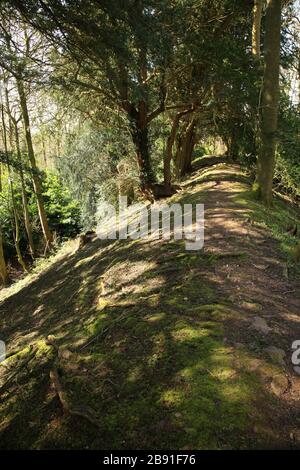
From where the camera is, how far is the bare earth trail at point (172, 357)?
276 centimetres

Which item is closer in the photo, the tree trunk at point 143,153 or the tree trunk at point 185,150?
the tree trunk at point 143,153

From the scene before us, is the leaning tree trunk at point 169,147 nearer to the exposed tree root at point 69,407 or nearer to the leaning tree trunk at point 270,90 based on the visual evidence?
the leaning tree trunk at point 270,90

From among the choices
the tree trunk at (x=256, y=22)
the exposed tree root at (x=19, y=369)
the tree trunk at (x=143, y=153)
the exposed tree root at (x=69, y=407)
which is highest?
the tree trunk at (x=256, y=22)

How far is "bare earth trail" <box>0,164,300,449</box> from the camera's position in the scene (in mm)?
2762

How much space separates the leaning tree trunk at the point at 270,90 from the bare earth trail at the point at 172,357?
2290 millimetres

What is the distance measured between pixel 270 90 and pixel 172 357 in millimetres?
6310

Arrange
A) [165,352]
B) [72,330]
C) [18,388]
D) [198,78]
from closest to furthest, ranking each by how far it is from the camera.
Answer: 1. [165,352]
2. [18,388]
3. [72,330]
4. [198,78]

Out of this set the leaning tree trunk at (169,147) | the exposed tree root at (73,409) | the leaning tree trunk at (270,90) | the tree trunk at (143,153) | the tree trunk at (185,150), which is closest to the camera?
the exposed tree root at (73,409)

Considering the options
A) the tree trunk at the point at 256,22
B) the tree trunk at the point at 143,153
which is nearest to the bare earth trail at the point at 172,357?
the tree trunk at the point at 143,153

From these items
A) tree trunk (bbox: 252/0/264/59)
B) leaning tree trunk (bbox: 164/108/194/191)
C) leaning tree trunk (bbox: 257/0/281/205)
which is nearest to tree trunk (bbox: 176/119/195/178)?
leaning tree trunk (bbox: 164/108/194/191)

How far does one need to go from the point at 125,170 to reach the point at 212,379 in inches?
426
